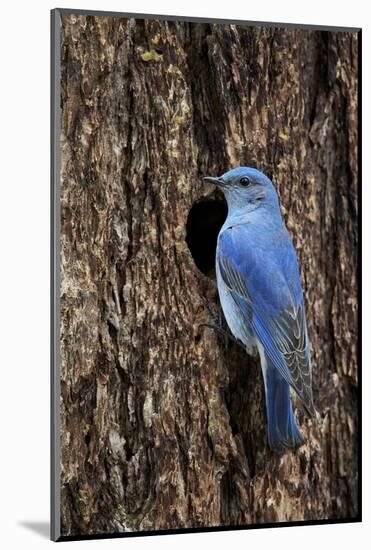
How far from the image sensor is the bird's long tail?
5785 mm

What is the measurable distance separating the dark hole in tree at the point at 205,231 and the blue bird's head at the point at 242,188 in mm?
170

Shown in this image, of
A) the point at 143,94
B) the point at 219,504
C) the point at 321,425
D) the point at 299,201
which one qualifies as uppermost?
the point at 143,94

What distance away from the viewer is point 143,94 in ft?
18.7

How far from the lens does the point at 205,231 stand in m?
5.97

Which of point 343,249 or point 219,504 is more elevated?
point 343,249

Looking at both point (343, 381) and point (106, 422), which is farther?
point (343, 381)

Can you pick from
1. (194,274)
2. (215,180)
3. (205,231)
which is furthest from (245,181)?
(194,274)

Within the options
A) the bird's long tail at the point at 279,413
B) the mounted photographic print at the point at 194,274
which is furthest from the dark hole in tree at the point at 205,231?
the bird's long tail at the point at 279,413

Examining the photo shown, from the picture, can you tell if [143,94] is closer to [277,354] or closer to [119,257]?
[119,257]

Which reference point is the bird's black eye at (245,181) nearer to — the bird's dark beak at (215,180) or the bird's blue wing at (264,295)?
the bird's dark beak at (215,180)

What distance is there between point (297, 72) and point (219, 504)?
2.43m

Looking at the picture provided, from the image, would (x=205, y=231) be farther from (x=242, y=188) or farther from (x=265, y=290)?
(x=265, y=290)

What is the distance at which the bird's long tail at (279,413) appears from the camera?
579 centimetres

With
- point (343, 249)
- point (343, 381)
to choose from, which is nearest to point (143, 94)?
point (343, 249)
